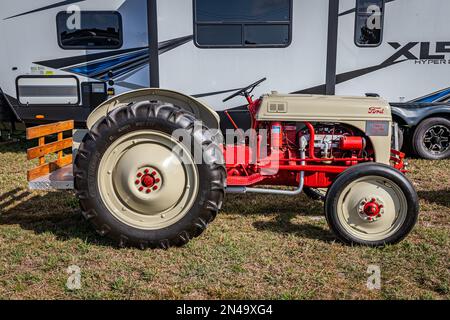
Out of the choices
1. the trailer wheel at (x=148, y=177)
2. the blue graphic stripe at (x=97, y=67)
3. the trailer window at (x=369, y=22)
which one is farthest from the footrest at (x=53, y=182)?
the trailer window at (x=369, y=22)

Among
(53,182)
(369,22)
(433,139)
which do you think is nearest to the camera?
(53,182)

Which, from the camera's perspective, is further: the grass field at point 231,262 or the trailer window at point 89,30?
the trailer window at point 89,30

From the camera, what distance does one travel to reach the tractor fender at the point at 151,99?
3.43 meters

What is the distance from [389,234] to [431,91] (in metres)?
4.07

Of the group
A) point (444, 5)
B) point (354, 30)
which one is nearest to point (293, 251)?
point (354, 30)

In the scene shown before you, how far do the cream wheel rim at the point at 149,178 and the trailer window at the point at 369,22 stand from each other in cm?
422

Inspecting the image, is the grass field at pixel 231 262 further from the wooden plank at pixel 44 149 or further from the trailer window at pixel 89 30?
the trailer window at pixel 89 30

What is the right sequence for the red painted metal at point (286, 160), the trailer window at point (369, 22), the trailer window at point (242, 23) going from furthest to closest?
the trailer window at point (369, 22)
the trailer window at point (242, 23)
the red painted metal at point (286, 160)

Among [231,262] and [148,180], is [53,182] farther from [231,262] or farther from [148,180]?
[231,262]

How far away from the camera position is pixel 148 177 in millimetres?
3125

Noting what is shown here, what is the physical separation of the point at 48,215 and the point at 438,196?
4.03 metres

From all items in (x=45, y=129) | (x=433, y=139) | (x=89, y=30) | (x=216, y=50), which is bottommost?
(x=433, y=139)

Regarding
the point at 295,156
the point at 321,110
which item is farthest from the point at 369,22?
the point at 295,156
